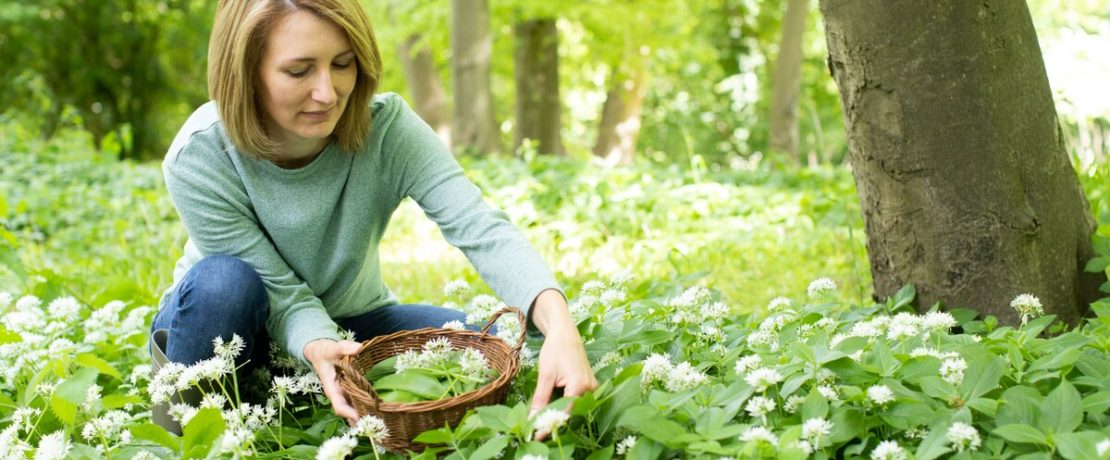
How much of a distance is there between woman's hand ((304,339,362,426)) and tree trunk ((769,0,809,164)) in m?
10.5

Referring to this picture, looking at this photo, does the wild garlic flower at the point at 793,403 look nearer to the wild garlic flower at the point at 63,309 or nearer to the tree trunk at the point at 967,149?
the tree trunk at the point at 967,149

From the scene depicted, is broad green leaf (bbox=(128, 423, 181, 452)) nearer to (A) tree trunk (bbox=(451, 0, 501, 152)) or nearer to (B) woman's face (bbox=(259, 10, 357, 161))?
(B) woman's face (bbox=(259, 10, 357, 161))

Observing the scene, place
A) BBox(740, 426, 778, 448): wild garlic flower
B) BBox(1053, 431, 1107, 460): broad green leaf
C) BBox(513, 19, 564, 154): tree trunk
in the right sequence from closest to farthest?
BBox(1053, 431, 1107, 460): broad green leaf → BBox(740, 426, 778, 448): wild garlic flower → BBox(513, 19, 564, 154): tree trunk

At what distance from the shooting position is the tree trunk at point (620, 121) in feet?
42.4

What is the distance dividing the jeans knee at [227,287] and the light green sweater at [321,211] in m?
0.06

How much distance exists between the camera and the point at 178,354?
2293mm

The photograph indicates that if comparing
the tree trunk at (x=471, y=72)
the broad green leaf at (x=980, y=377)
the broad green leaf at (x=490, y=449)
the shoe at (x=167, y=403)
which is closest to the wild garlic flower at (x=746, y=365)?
the broad green leaf at (x=980, y=377)

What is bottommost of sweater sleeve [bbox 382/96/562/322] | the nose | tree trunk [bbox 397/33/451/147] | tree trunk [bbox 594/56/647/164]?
tree trunk [bbox 594/56/647/164]

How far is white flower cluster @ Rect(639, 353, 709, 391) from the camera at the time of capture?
1.90 meters

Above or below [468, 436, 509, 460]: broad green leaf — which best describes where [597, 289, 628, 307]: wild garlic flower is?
above

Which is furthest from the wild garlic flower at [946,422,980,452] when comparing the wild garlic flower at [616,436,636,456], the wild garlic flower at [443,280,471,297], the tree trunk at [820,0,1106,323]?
the wild garlic flower at [443,280,471,297]

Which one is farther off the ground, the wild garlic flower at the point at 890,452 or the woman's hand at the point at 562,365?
the woman's hand at the point at 562,365

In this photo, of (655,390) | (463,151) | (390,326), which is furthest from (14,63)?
(655,390)

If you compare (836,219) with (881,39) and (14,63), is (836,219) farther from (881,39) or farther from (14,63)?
(14,63)
